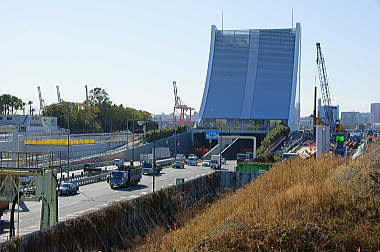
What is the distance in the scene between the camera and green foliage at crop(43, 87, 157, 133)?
100250mm

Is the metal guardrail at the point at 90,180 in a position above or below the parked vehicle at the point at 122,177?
below

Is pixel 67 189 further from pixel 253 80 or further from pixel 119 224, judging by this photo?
pixel 253 80

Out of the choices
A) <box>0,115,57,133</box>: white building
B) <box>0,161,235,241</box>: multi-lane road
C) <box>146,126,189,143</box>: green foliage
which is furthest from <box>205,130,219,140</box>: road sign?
<box>0,161,235,241</box>: multi-lane road

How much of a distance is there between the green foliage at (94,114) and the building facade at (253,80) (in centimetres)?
1462

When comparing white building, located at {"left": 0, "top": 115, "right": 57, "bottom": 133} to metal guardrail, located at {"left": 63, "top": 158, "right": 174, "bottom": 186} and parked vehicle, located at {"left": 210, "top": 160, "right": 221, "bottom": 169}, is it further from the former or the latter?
metal guardrail, located at {"left": 63, "top": 158, "right": 174, "bottom": 186}

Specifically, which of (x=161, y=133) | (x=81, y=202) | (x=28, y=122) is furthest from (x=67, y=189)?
(x=161, y=133)

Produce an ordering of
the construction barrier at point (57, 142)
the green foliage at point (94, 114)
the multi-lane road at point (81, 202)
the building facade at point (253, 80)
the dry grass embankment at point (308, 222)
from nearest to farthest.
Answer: the dry grass embankment at point (308, 222) < the multi-lane road at point (81, 202) < the construction barrier at point (57, 142) < the green foliage at point (94, 114) < the building facade at point (253, 80)

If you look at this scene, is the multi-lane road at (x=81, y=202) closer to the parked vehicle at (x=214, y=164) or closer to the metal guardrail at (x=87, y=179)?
the metal guardrail at (x=87, y=179)

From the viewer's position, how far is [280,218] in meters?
12.0

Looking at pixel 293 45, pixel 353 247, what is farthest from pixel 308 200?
pixel 293 45

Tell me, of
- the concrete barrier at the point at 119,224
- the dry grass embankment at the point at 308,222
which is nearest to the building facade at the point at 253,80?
the concrete barrier at the point at 119,224

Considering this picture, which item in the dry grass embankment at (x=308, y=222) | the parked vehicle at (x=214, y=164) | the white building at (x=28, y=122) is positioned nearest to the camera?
the dry grass embankment at (x=308, y=222)

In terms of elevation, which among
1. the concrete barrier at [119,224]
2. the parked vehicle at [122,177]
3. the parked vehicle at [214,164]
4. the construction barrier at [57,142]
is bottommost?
the parked vehicle at [214,164]

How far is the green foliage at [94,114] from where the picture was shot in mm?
100250
